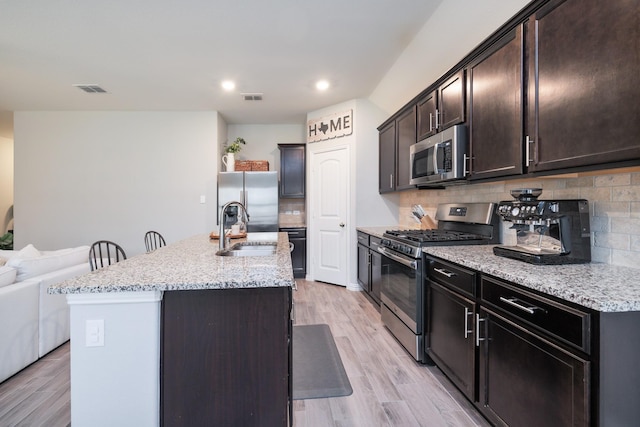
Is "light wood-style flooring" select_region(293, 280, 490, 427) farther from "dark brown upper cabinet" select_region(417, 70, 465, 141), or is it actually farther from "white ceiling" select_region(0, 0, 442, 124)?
"white ceiling" select_region(0, 0, 442, 124)

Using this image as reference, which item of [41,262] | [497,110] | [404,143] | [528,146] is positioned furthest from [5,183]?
Answer: [528,146]

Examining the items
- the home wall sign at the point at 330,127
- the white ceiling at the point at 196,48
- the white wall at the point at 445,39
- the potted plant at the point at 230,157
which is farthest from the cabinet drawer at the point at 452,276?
the potted plant at the point at 230,157

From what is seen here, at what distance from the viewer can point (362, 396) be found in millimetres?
1916

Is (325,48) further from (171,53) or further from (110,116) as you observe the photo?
(110,116)

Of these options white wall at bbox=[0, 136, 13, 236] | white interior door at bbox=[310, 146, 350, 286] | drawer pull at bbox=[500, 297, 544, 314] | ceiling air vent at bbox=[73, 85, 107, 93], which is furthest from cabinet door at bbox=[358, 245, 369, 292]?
white wall at bbox=[0, 136, 13, 236]

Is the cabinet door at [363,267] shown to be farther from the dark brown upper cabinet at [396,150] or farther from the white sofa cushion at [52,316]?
the white sofa cushion at [52,316]

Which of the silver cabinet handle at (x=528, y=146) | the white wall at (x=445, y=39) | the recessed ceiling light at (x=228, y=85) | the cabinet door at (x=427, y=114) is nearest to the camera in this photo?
the silver cabinet handle at (x=528, y=146)

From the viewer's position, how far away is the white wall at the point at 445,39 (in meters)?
1.87

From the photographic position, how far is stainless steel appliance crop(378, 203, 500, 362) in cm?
226

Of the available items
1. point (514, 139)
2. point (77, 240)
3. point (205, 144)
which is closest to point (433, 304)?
point (514, 139)

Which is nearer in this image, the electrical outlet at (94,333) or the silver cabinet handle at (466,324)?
the electrical outlet at (94,333)

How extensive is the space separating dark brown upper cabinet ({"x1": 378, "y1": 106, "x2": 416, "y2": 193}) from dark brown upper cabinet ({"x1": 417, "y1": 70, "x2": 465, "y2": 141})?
0.67ft

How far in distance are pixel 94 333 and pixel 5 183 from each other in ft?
24.6

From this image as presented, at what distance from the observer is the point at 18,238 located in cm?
458
